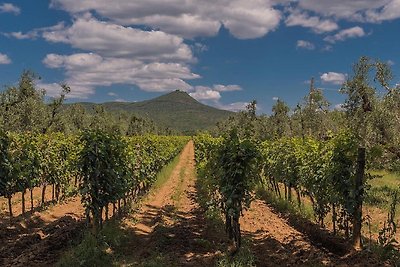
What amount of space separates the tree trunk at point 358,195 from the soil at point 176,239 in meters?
0.74

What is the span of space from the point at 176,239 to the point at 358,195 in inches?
301

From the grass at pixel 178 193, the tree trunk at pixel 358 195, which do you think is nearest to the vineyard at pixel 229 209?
the tree trunk at pixel 358 195

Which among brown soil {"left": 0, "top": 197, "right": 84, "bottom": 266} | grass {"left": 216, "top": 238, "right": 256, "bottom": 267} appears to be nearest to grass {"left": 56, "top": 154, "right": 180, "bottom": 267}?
brown soil {"left": 0, "top": 197, "right": 84, "bottom": 266}

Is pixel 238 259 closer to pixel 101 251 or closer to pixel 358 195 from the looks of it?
pixel 101 251

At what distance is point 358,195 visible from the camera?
15000 millimetres

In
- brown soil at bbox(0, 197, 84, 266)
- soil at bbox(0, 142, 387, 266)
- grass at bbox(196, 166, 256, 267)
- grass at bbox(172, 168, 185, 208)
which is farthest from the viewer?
grass at bbox(172, 168, 185, 208)

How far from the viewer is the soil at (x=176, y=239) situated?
44.7ft

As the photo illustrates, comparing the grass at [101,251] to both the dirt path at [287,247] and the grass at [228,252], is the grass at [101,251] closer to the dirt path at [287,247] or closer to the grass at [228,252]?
the grass at [228,252]

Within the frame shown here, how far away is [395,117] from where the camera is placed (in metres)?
14.0

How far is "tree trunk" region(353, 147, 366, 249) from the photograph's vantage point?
14.8m

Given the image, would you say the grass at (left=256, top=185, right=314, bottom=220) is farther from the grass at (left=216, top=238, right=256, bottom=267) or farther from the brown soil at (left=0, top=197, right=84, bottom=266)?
the brown soil at (left=0, top=197, right=84, bottom=266)

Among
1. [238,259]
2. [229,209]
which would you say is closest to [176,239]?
[229,209]

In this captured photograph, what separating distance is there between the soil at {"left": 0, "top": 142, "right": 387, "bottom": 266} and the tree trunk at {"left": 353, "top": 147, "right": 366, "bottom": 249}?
739mm

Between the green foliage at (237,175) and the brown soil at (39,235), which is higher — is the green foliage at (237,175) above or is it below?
above
